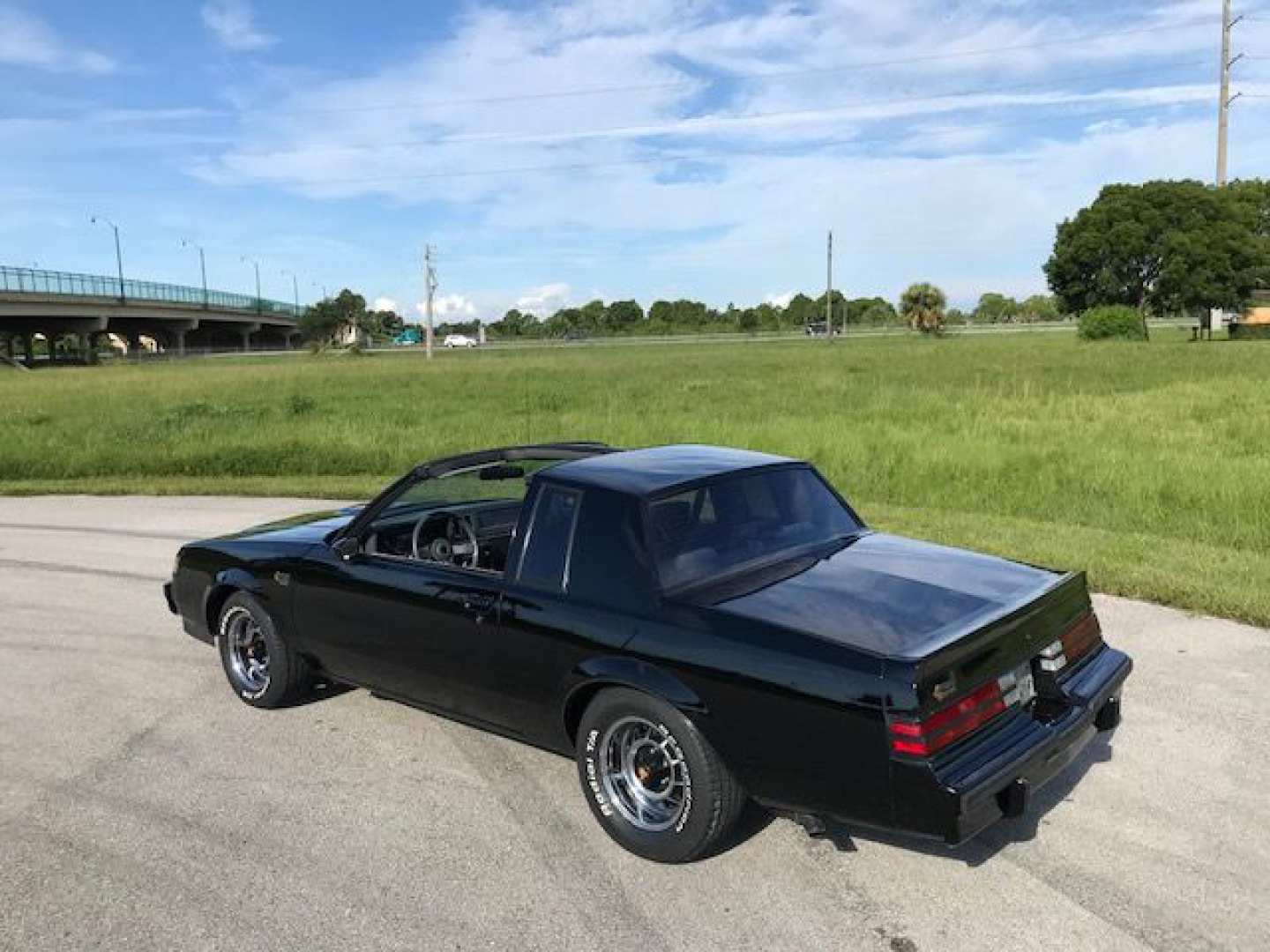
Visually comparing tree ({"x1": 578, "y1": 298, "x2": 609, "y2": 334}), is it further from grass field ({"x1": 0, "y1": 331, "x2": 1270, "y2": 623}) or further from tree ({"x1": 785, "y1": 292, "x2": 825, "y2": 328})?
grass field ({"x1": 0, "y1": 331, "x2": 1270, "y2": 623})

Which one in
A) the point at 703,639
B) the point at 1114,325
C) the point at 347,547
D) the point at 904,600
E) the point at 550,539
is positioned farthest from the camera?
the point at 1114,325

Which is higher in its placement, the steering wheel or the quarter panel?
the steering wheel

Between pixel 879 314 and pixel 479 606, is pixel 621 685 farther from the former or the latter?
pixel 879 314

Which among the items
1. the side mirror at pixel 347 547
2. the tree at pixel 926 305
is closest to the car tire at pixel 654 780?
the side mirror at pixel 347 547

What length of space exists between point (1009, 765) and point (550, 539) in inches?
73.1

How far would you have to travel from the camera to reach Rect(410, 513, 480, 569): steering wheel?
478cm

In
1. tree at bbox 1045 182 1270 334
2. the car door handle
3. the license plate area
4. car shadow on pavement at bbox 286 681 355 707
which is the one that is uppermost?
tree at bbox 1045 182 1270 334

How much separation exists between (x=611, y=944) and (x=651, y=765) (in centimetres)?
70

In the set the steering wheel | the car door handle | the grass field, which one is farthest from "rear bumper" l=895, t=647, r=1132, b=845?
the grass field

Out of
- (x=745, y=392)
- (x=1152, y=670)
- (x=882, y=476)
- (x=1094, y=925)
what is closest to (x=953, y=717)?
(x=1094, y=925)

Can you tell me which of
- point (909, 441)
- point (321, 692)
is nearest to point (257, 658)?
point (321, 692)

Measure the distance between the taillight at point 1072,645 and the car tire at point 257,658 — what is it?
3510mm

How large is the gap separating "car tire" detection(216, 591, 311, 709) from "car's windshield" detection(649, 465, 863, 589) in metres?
2.33

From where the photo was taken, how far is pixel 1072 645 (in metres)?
3.86
